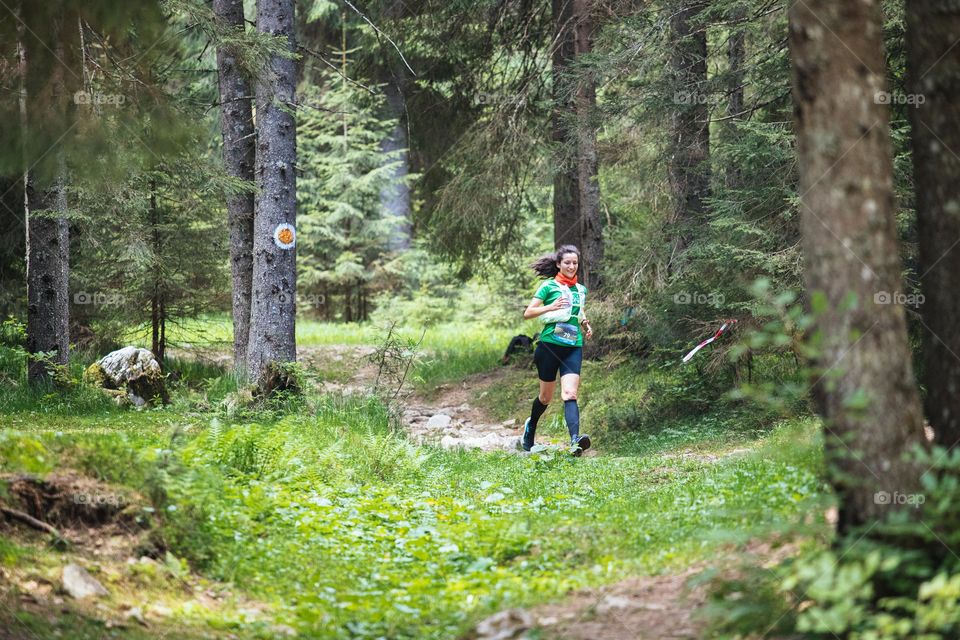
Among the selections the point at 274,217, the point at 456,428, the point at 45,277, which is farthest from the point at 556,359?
the point at 45,277

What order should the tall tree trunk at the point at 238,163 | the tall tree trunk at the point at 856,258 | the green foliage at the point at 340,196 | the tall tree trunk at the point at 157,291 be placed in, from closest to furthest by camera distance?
1. the tall tree trunk at the point at 856,258
2. the tall tree trunk at the point at 238,163
3. the tall tree trunk at the point at 157,291
4. the green foliage at the point at 340,196

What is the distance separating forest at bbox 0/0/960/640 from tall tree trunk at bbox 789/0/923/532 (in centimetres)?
1

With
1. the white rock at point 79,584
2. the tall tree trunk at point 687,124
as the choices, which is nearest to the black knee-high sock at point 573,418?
the tall tree trunk at point 687,124

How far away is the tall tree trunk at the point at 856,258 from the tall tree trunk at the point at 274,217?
8414 millimetres

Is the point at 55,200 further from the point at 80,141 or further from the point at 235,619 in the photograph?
the point at 235,619

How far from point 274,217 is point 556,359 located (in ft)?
13.0

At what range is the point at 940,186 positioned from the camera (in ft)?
13.6

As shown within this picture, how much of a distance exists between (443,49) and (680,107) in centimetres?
648

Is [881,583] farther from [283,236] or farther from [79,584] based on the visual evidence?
[283,236]

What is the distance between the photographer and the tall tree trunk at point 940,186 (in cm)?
412

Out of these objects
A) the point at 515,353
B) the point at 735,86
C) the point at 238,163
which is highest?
the point at 735,86

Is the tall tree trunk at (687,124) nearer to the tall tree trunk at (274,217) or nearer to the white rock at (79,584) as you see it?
the tall tree trunk at (274,217)

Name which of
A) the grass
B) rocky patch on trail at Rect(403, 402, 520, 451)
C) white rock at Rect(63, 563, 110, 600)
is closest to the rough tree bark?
rocky patch on trail at Rect(403, 402, 520, 451)

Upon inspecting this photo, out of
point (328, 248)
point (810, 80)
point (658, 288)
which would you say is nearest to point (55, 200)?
point (658, 288)
